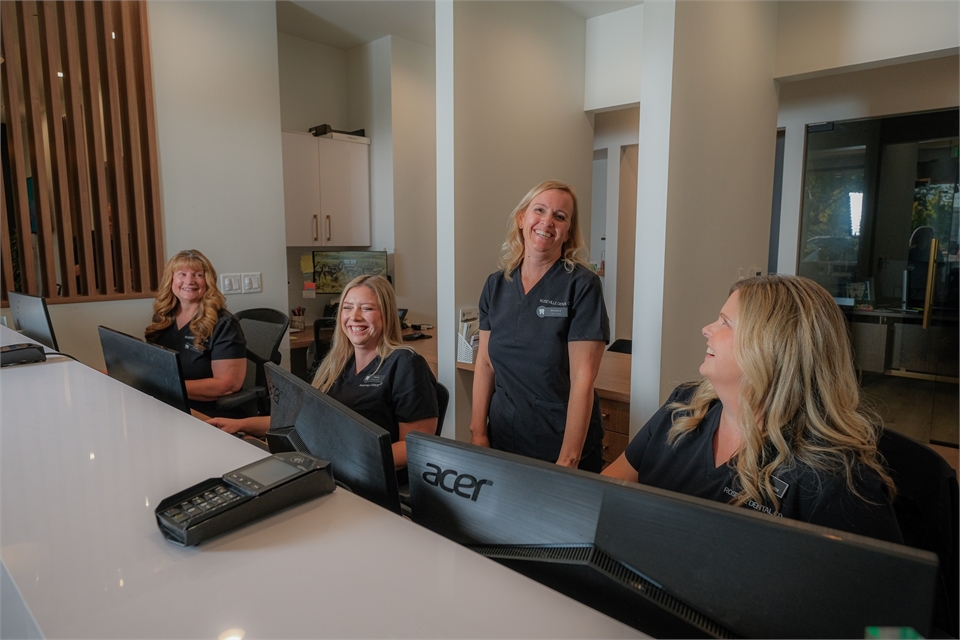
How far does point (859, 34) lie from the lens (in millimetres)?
2996

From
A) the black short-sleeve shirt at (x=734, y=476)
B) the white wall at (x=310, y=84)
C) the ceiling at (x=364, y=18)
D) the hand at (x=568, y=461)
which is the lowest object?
the hand at (x=568, y=461)

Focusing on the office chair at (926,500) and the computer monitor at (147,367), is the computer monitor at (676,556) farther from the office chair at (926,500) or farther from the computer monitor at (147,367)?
the computer monitor at (147,367)

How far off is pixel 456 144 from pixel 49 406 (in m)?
1.89

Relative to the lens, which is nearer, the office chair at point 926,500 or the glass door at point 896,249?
the office chair at point 926,500

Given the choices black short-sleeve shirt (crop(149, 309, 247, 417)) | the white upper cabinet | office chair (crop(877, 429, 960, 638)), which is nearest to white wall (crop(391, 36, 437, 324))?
the white upper cabinet

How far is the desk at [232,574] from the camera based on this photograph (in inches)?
23.8

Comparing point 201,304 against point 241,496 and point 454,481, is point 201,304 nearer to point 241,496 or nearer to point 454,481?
point 241,496

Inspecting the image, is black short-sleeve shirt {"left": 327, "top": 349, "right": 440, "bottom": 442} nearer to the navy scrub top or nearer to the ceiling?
the navy scrub top

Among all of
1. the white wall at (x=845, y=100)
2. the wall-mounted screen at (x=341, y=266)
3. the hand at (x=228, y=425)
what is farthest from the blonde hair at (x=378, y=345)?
the white wall at (x=845, y=100)

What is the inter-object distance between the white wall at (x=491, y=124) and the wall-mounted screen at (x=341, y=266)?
1631mm

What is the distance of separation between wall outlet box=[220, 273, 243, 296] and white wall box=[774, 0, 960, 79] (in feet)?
10.8

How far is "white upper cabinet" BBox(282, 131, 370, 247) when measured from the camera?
14.0 ft

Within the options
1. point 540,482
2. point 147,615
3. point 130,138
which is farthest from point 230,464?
point 130,138

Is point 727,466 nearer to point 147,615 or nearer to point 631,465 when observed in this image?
point 631,465
